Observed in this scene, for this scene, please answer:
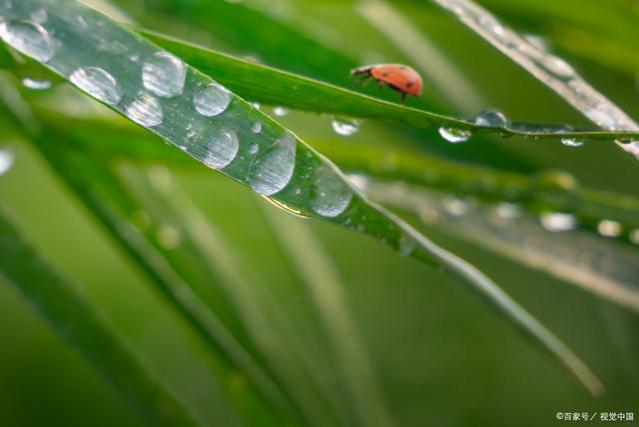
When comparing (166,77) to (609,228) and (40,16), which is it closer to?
(40,16)

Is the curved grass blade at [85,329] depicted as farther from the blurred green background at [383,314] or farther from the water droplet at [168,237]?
the blurred green background at [383,314]

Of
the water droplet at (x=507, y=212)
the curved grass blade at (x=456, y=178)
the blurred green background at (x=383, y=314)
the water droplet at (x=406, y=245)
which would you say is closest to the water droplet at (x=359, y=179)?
the curved grass blade at (x=456, y=178)

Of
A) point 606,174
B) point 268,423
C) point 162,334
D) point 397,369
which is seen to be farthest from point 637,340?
point 162,334

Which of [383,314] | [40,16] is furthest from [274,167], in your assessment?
[383,314]

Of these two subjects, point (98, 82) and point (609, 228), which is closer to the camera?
point (98, 82)

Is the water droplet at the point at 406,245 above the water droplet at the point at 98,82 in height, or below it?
above

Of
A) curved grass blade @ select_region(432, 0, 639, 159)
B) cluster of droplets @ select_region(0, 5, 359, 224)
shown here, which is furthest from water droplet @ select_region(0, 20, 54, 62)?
curved grass blade @ select_region(432, 0, 639, 159)

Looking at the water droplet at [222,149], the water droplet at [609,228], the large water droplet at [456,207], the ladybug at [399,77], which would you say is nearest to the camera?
the water droplet at [222,149]
